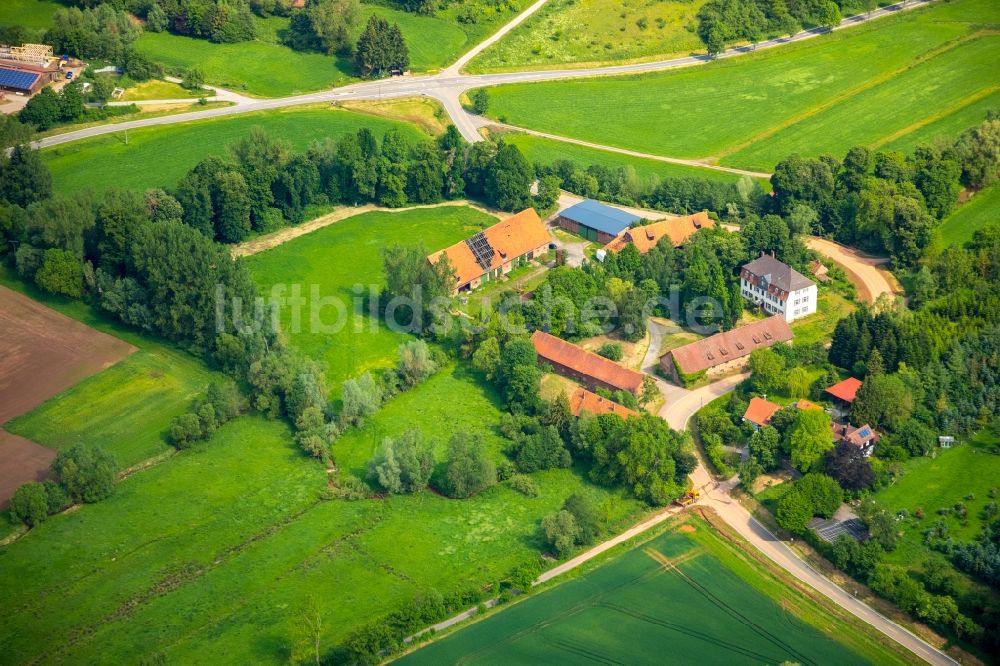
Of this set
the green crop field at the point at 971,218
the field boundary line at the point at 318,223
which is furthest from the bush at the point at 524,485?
the green crop field at the point at 971,218

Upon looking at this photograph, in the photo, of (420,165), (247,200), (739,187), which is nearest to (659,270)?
(739,187)

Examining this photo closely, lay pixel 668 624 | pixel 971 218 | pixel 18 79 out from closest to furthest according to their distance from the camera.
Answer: pixel 668 624 → pixel 971 218 → pixel 18 79

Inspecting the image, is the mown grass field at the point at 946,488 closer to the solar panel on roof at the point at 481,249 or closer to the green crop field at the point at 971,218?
the green crop field at the point at 971,218

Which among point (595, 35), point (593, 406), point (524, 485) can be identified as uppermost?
point (595, 35)

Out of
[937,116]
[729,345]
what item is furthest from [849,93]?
[729,345]

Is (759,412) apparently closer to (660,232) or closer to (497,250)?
(660,232)

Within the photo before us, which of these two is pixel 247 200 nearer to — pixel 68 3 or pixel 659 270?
pixel 659 270
